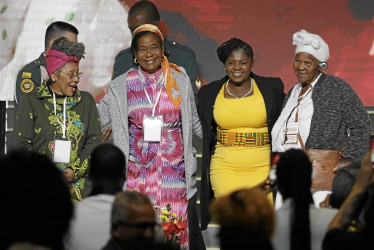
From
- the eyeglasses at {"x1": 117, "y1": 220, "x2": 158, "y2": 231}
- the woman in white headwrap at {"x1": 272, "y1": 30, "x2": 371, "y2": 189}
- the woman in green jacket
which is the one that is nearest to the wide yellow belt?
the woman in white headwrap at {"x1": 272, "y1": 30, "x2": 371, "y2": 189}

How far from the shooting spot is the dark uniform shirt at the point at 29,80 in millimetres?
8164

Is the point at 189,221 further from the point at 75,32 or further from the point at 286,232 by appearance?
the point at 286,232

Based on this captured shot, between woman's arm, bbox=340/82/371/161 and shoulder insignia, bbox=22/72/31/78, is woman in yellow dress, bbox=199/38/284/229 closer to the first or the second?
woman's arm, bbox=340/82/371/161

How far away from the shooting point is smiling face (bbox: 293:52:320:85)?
747cm

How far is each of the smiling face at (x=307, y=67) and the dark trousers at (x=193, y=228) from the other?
1.29 metres

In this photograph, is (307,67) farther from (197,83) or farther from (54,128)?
(54,128)

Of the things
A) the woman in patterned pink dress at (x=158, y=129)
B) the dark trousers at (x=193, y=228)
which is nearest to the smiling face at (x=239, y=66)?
the woman in patterned pink dress at (x=158, y=129)

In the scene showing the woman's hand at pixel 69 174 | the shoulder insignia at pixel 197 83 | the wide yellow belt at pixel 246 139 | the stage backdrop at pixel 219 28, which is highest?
the stage backdrop at pixel 219 28

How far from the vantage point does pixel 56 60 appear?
24.0 ft

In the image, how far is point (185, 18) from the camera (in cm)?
912

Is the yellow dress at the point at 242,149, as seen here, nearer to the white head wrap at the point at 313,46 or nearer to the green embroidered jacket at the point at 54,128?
the white head wrap at the point at 313,46

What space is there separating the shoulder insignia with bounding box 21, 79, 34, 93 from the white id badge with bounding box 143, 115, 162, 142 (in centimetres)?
119

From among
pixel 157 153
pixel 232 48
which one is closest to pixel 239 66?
pixel 232 48

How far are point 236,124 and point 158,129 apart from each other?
0.61 metres
